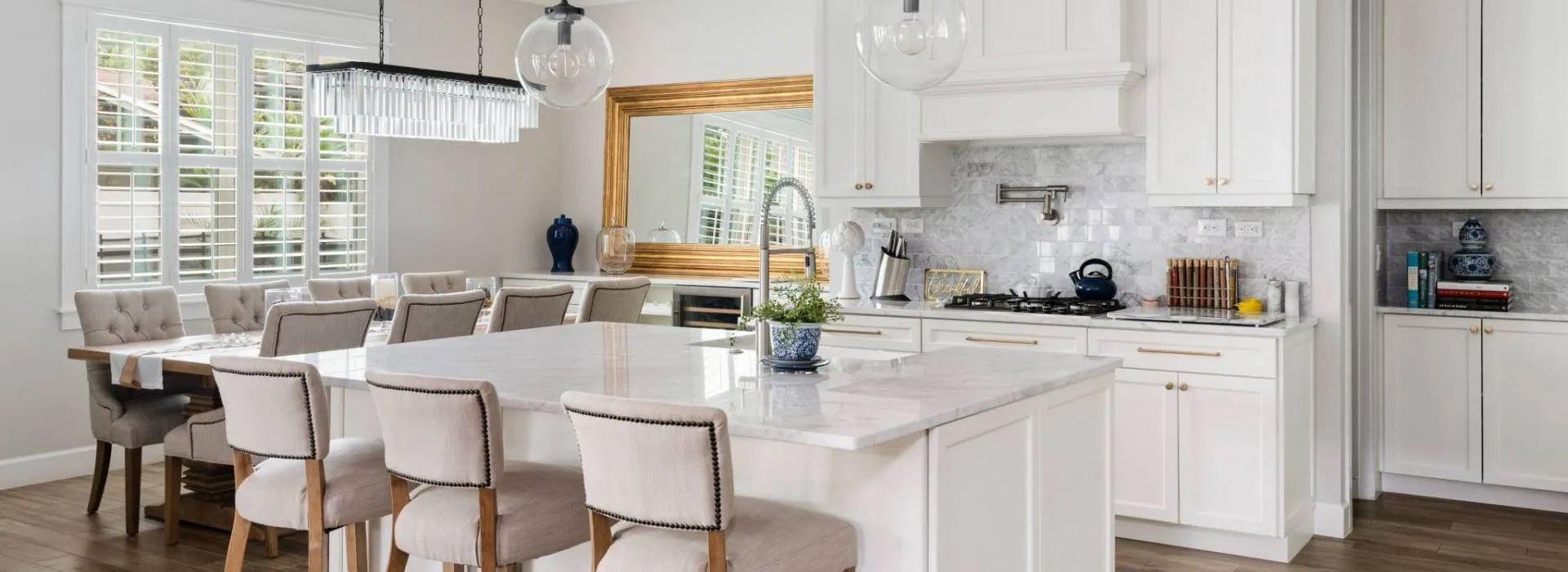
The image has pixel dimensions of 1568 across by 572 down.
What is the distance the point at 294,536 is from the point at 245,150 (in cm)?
249

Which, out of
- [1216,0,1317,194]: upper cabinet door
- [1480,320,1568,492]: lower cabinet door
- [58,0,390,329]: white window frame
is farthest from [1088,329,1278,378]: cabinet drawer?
[58,0,390,329]: white window frame

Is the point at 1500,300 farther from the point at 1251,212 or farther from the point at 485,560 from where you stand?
the point at 485,560

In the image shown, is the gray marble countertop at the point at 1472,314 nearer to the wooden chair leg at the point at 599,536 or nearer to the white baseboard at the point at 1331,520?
the white baseboard at the point at 1331,520

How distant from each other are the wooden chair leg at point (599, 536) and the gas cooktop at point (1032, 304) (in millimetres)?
2835

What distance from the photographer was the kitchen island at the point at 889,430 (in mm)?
2529

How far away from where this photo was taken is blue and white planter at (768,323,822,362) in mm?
3102


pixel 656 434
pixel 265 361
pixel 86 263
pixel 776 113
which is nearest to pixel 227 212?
pixel 86 263

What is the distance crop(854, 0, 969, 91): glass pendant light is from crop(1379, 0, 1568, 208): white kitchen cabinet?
3538 millimetres

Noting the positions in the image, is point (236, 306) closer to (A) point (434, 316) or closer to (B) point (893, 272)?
(A) point (434, 316)

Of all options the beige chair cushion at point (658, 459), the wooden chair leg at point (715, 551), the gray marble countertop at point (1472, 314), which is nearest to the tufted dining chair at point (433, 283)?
the beige chair cushion at point (658, 459)

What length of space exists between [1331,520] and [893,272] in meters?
2.11

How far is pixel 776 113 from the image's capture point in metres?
7.24

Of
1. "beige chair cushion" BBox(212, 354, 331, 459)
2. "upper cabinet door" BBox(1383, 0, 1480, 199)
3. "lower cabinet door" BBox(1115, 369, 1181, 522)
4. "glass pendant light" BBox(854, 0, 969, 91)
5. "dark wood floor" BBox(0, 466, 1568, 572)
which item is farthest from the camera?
"upper cabinet door" BBox(1383, 0, 1480, 199)

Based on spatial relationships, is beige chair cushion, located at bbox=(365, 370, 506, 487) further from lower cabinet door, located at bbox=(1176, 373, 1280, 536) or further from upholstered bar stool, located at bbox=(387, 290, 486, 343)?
lower cabinet door, located at bbox=(1176, 373, 1280, 536)
